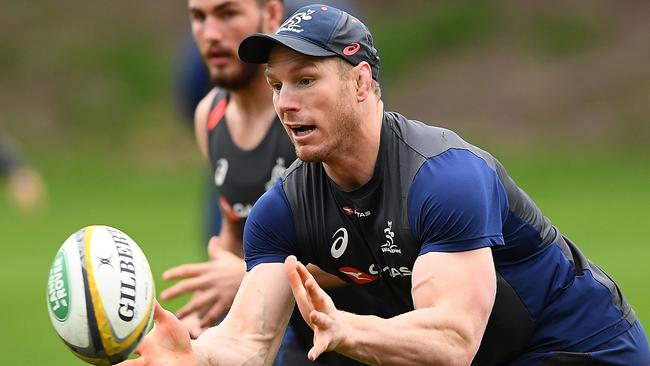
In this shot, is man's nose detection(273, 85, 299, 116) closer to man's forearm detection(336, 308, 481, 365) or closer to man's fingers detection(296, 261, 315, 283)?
man's fingers detection(296, 261, 315, 283)

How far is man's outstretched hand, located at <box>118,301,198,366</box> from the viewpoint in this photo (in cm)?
527

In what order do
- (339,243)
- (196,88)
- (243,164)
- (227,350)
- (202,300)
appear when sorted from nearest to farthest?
(227,350)
(339,243)
(202,300)
(243,164)
(196,88)

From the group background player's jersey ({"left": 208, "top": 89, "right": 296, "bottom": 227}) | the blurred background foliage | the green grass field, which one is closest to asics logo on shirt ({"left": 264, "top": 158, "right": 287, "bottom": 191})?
background player's jersey ({"left": 208, "top": 89, "right": 296, "bottom": 227})

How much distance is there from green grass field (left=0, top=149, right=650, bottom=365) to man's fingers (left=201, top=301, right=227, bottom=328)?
3334mm

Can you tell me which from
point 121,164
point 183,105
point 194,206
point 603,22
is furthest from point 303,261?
point 603,22

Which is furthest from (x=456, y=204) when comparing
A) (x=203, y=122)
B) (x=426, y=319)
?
(x=203, y=122)

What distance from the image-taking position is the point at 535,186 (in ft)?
68.3

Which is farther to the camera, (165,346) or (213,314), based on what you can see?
(213,314)

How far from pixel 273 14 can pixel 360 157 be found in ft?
6.97

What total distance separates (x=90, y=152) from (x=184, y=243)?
8535 millimetres

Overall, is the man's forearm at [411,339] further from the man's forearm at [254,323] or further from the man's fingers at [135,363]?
the man's fingers at [135,363]

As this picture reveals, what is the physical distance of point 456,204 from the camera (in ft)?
16.4

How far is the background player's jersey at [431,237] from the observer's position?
515cm

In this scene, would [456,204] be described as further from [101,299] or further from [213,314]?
[213,314]
